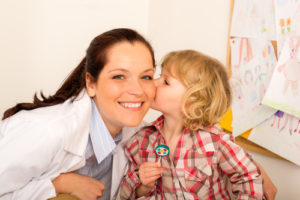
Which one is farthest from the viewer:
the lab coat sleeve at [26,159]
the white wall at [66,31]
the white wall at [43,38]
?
the white wall at [43,38]

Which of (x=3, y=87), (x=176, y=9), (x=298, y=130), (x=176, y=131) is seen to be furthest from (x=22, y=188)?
(x=176, y=9)

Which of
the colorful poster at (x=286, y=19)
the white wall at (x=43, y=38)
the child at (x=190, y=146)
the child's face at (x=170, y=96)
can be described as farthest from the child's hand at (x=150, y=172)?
the white wall at (x=43, y=38)

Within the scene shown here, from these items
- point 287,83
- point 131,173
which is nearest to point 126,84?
point 131,173

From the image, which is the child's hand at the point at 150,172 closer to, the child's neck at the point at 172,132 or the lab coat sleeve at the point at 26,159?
the child's neck at the point at 172,132

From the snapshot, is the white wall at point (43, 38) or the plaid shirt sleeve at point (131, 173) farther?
the white wall at point (43, 38)

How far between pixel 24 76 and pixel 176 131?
53.2 inches

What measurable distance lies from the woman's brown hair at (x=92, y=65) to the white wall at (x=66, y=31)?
2.09 ft

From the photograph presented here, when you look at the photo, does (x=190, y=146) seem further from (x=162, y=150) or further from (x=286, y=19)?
(x=286, y=19)

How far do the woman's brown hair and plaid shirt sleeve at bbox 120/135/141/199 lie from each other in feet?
1.08

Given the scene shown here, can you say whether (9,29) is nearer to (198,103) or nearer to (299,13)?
(198,103)

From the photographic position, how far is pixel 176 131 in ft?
4.13

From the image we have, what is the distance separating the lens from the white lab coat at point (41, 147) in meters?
0.97

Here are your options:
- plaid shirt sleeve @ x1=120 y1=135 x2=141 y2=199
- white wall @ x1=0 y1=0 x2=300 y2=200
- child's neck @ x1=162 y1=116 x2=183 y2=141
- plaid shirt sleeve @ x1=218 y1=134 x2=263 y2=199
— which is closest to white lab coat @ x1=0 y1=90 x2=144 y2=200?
plaid shirt sleeve @ x1=120 y1=135 x2=141 y2=199

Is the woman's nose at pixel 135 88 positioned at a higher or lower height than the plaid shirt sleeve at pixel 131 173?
higher
